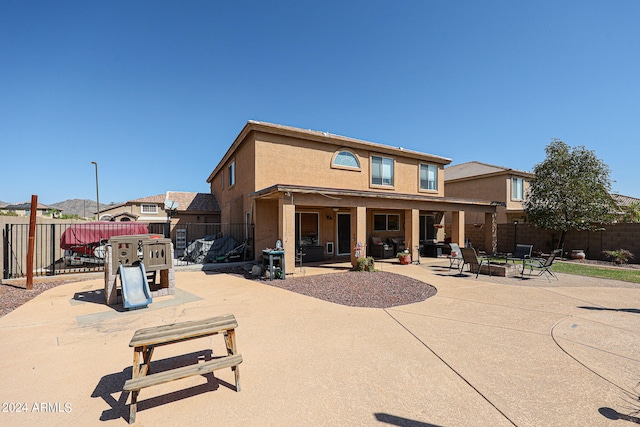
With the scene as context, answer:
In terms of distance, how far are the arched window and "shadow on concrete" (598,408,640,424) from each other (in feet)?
41.3

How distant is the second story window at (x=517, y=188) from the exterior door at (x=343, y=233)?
1420 cm

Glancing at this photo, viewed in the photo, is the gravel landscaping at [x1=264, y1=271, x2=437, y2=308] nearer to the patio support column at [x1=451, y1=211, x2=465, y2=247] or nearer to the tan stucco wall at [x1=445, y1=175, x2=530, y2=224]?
the patio support column at [x1=451, y1=211, x2=465, y2=247]

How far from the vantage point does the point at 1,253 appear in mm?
9125

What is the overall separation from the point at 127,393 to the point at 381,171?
14717 mm

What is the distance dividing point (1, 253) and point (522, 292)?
16.0 meters

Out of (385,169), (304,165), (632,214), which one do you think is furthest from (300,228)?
(632,214)

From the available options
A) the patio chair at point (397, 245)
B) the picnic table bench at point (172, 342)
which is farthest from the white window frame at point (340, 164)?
the picnic table bench at point (172, 342)

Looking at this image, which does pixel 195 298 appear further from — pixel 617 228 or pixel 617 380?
pixel 617 228

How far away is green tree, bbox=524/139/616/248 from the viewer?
15.4 metres

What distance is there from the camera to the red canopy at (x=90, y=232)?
40.3 ft

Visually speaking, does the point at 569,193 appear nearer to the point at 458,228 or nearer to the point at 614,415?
the point at 458,228

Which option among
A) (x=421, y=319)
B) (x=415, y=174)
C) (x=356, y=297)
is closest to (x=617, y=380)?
(x=421, y=319)

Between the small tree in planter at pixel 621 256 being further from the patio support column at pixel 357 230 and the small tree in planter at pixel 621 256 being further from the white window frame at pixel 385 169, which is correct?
the patio support column at pixel 357 230

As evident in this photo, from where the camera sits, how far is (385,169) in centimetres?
1623
